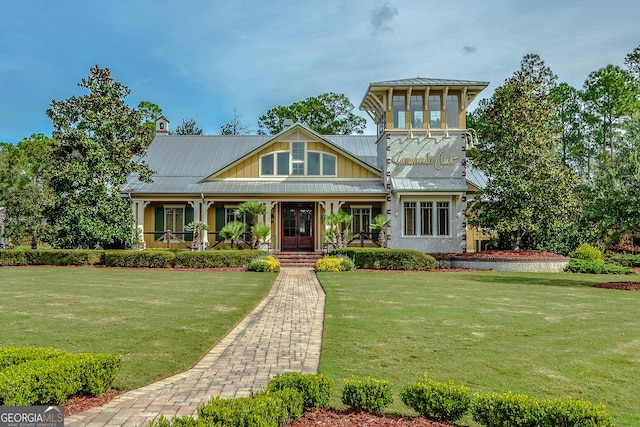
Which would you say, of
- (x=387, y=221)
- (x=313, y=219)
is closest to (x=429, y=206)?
(x=387, y=221)

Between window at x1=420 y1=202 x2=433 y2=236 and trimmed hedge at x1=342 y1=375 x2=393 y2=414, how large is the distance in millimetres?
21025

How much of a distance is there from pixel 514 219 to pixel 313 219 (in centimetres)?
1031

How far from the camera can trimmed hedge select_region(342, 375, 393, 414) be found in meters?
4.56

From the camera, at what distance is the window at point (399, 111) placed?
25297 millimetres

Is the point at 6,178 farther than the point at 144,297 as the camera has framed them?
Yes

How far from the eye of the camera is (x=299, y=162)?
2658 cm

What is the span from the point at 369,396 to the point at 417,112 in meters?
22.4

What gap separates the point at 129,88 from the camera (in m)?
25.1

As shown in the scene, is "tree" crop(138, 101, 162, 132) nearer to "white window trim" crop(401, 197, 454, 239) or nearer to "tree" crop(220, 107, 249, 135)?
"tree" crop(220, 107, 249, 135)

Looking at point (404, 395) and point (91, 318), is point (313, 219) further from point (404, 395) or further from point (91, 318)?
point (404, 395)

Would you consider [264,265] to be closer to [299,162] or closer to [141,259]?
[141,259]

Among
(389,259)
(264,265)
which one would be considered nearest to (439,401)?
(264,265)

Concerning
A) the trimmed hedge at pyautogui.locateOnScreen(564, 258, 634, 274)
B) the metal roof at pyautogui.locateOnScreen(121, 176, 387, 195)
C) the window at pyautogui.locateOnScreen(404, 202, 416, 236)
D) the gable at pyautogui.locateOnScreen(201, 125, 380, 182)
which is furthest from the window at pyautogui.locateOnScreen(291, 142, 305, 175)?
the trimmed hedge at pyautogui.locateOnScreen(564, 258, 634, 274)

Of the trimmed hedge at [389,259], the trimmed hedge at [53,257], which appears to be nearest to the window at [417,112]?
the trimmed hedge at [389,259]
